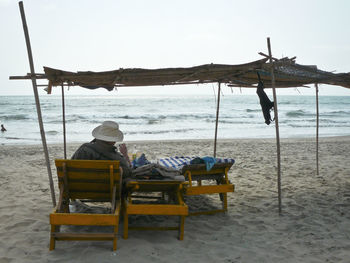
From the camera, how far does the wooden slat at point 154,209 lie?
3.33m

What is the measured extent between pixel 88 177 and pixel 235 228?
73.0 inches

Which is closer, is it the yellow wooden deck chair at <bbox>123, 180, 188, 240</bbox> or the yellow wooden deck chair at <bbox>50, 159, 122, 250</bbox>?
the yellow wooden deck chair at <bbox>50, 159, 122, 250</bbox>

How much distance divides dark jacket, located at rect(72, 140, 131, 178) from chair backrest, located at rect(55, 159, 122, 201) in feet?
0.83

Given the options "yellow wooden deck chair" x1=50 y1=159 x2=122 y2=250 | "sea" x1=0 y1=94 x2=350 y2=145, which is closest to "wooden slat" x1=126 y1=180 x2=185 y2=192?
"yellow wooden deck chair" x1=50 y1=159 x2=122 y2=250

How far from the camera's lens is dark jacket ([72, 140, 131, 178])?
11.8ft

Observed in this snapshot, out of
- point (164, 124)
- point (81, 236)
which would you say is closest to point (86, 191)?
point (81, 236)

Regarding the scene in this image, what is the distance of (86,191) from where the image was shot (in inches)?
137

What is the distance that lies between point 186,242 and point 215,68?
2.25 meters

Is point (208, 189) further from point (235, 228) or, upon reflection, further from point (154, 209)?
point (154, 209)

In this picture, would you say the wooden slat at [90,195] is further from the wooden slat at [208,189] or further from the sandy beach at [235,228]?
the wooden slat at [208,189]

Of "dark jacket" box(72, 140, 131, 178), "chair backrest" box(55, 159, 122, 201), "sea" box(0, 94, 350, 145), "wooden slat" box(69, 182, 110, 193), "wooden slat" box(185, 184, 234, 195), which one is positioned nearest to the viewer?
"chair backrest" box(55, 159, 122, 201)

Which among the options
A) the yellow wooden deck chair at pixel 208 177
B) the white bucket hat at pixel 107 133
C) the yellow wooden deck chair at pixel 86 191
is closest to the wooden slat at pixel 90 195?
the yellow wooden deck chair at pixel 86 191

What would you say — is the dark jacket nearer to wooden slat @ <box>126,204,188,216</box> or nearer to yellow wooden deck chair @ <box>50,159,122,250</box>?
yellow wooden deck chair @ <box>50,159,122,250</box>

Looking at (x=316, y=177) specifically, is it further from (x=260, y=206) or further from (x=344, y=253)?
(x=344, y=253)
